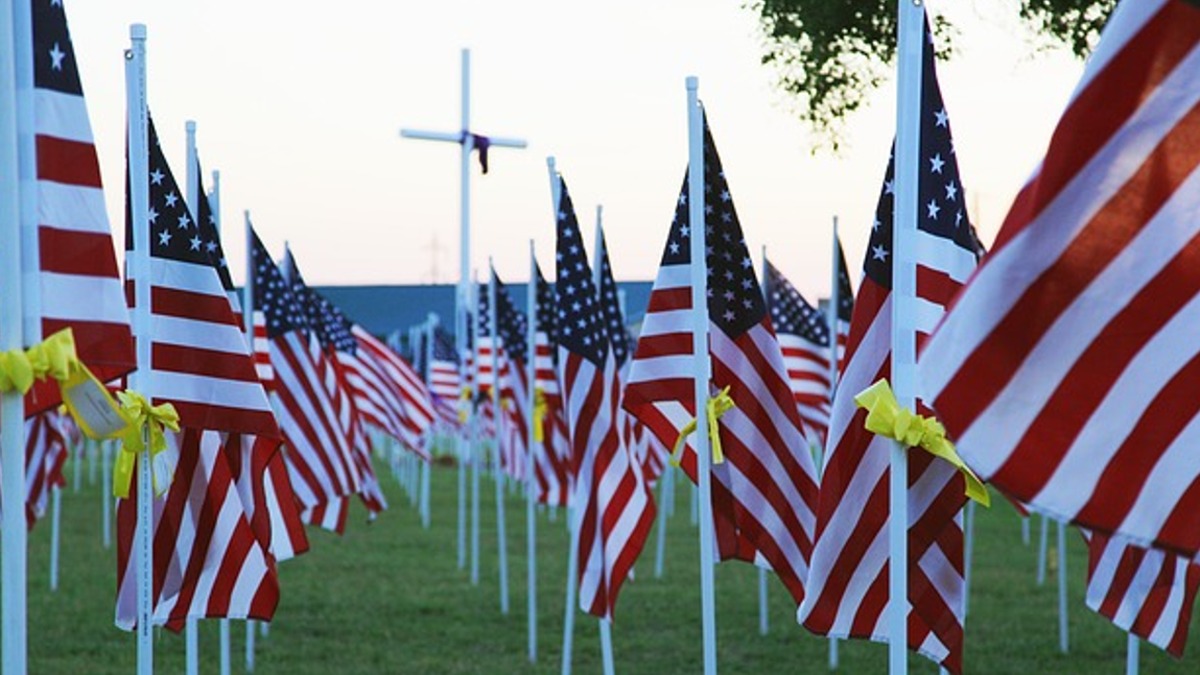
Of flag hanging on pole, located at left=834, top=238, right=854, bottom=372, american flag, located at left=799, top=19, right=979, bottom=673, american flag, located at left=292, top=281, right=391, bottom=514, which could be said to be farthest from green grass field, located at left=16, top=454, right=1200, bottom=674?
american flag, located at left=799, top=19, right=979, bottom=673

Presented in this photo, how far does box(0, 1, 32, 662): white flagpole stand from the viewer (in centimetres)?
576

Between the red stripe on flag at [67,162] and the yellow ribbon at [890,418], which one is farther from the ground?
the red stripe on flag at [67,162]

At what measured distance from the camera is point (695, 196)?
8.98 meters

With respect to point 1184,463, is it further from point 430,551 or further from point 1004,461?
point 430,551

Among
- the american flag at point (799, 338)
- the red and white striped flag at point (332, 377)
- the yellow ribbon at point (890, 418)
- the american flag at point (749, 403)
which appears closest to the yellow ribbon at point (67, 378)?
the yellow ribbon at point (890, 418)

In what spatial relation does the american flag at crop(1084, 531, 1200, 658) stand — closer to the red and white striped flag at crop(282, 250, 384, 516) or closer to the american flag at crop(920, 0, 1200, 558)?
the american flag at crop(920, 0, 1200, 558)

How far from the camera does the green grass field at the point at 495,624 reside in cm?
1598

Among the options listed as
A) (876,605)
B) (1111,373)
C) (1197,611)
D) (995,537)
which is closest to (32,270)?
(1111,373)

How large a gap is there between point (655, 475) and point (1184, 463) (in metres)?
17.9

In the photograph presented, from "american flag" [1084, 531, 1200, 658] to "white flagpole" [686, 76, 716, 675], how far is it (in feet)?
8.89

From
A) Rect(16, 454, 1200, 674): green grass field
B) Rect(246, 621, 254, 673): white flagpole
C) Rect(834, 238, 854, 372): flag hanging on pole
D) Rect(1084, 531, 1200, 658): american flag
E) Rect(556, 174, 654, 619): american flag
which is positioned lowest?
Rect(16, 454, 1200, 674): green grass field

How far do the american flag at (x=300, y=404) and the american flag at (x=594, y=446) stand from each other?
11.7ft

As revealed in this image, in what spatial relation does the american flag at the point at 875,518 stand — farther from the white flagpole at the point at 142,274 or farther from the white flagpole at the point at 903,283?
the white flagpole at the point at 142,274

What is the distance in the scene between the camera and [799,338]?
2045cm
